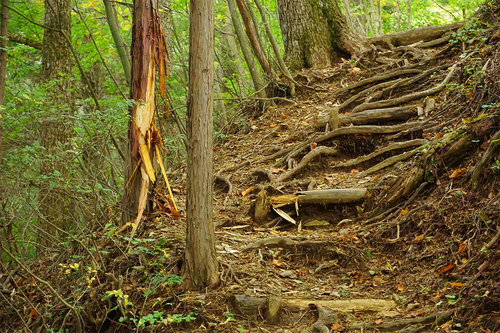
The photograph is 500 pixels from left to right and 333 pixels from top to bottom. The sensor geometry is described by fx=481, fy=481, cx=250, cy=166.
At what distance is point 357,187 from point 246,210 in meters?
1.62

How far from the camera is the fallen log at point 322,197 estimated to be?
6477mm

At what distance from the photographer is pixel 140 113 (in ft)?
20.2

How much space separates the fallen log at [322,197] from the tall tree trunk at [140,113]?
181cm

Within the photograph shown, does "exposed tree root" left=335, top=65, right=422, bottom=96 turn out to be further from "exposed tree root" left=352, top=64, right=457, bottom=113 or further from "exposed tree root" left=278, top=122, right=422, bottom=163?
"exposed tree root" left=278, top=122, right=422, bottom=163

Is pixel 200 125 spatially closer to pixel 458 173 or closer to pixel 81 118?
pixel 81 118

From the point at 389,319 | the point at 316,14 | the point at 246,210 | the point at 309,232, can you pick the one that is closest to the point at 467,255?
the point at 389,319

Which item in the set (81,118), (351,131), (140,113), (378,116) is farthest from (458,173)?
(81,118)

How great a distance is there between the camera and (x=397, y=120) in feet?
26.2

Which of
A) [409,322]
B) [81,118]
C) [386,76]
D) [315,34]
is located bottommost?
[409,322]

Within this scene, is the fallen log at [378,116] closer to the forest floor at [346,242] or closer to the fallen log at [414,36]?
the forest floor at [346,242]

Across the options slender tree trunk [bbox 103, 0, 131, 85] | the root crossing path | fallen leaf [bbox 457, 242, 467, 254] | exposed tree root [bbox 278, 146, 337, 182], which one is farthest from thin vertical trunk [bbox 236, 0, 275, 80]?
fallen leaf [bbox 457, 242, 467, 254]

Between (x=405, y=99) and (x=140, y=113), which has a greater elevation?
(x=405, y=99)

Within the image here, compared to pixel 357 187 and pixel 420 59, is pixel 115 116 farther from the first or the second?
pixel 420 59

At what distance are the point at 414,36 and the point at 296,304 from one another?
7.83 m
